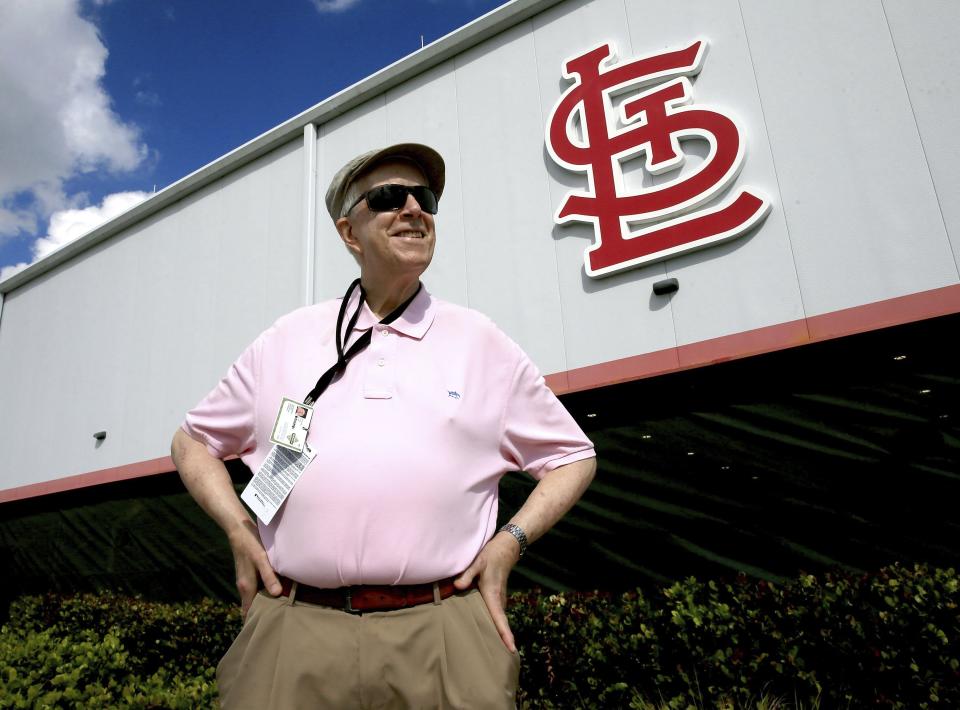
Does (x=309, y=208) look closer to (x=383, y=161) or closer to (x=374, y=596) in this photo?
(x=383, y=161)

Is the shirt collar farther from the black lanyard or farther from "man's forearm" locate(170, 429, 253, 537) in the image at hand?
"man's forearm" locate(170, 429, 253, 537)

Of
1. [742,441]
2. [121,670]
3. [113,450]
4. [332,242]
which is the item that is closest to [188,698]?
[121,670]

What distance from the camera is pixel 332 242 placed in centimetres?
801

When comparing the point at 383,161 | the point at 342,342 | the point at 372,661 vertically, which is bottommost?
the point at 372,661

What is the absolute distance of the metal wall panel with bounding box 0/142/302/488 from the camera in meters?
8.74

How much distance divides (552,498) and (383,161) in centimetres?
109

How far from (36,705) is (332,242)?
5787 mm

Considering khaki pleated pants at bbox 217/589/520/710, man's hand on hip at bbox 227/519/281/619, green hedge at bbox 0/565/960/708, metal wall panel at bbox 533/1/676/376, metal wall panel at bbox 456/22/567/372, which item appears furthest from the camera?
metal wall panel at bbox 456/22/567/372

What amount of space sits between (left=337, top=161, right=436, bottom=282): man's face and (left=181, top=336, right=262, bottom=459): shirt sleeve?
1.33ft

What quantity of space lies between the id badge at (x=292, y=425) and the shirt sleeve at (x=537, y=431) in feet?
1.60

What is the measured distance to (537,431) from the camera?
1.60m

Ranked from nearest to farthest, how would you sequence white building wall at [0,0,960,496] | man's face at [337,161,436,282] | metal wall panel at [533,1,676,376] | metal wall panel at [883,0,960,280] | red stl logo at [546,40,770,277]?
1. man's face at [337,161,436,282]
2. metal wall panel at [883,0,960,280]
3. white building wall at [0,0,960,496]
4. red stl logo at [546,40,770,277]
5. metal wall panel at [533,1,676,376]

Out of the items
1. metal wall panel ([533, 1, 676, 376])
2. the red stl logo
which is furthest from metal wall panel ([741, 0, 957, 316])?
metal wall panel ([533, 1, 676, 376])

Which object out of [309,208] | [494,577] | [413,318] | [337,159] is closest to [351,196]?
[413,318]
